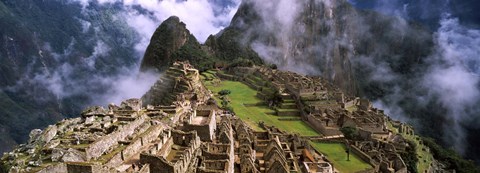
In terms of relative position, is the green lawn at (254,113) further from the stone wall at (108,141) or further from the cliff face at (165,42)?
the cliff face at (165,42)

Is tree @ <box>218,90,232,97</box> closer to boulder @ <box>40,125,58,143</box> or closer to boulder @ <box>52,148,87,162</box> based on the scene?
boulder @ <box>40,125,58,143</box>

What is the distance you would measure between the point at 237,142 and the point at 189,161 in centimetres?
886

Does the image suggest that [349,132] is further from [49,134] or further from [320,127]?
[49,134]

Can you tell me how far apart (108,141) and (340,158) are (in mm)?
28295

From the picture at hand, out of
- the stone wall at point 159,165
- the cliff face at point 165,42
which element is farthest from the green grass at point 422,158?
the cliff face at point 165,42

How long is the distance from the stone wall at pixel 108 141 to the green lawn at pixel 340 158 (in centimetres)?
2198

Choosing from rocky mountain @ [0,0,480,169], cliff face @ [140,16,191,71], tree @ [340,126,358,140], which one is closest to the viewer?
rocky mountain @ [0,0,480,169]

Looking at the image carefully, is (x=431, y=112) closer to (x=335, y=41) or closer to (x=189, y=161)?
(x=335, y=41)

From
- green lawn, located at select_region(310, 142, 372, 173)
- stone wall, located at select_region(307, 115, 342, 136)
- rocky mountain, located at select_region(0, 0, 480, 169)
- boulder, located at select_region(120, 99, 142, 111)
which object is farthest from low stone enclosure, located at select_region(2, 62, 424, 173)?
rocky mountain, located at select_region(0, 0, 480, 169)

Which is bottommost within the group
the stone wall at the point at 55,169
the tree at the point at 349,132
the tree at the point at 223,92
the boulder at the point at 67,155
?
the stone wall at the point at 55,169

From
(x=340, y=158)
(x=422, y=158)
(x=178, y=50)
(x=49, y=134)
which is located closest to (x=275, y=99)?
(x=422, y=158)

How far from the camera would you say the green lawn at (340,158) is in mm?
40906

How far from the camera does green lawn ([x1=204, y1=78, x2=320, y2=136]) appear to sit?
5252 cm

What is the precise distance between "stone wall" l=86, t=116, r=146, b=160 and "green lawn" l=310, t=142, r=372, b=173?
2198cm
